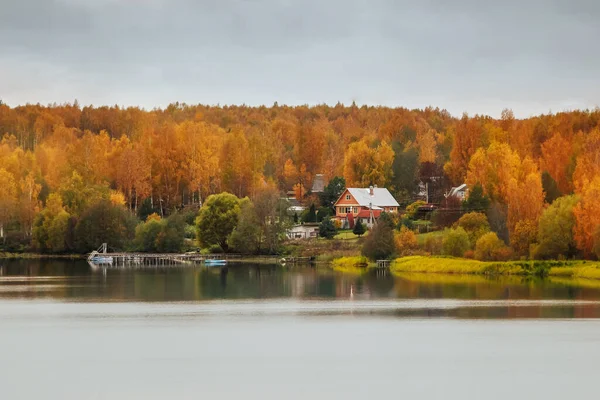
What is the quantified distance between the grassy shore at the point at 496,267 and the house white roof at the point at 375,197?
2380 centimetres

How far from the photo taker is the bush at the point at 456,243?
2950 inches

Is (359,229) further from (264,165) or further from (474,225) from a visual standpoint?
(264,165)

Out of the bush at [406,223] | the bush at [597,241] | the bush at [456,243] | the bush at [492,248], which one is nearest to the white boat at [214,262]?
the bush at [406,223]

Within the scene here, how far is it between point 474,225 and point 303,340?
3942 cm

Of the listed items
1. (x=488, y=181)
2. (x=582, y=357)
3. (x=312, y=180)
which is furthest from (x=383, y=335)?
(x=312, y=180)

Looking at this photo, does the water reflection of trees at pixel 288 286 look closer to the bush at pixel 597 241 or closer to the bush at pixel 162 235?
the bush at pixel 597 241

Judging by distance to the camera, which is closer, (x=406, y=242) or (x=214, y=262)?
(x=406, y=242)

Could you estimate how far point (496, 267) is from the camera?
232 feet

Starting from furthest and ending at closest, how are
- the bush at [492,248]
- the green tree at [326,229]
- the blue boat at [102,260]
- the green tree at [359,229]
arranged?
1. the blue boat at [102,260]
2. the green tree at [326,229]
3. the green tree at [359,229]
4. the bush at [492,248]

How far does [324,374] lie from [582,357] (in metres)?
9.24

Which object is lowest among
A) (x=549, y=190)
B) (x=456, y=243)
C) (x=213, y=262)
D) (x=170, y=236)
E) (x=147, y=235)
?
(x=213, y=262)

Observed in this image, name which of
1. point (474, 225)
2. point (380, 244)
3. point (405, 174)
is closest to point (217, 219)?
point (380, 244)

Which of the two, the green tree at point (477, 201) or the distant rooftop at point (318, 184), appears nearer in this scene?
the green tree at point (477, 201)

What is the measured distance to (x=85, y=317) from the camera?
48.9 metres
